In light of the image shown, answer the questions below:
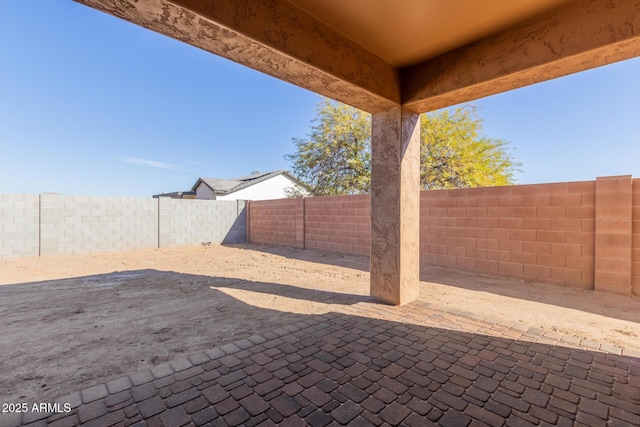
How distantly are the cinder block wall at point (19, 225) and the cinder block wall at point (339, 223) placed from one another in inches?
310

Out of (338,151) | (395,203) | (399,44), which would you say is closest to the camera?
(399,44)

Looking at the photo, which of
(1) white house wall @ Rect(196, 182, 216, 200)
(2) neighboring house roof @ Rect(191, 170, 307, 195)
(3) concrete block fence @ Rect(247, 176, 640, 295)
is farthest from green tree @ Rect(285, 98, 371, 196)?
(1) white house wall @ Rect(196, 182, 216, 200)

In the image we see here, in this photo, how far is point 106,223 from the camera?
885 centimetres

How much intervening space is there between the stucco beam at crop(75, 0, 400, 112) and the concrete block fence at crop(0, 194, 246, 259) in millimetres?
9325

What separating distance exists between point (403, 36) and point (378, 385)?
2895 mm

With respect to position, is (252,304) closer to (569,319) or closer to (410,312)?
(410,312)

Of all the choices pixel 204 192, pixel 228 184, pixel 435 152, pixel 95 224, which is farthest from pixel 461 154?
pixel 204 192

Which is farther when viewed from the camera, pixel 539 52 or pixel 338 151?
pixel 338 151

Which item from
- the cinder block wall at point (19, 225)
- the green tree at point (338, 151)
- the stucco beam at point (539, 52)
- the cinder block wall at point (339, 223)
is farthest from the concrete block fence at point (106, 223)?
the stucco beam at point (539, 52)

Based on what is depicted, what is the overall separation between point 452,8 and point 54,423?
3.71 m

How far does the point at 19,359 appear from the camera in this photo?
2.26 metres

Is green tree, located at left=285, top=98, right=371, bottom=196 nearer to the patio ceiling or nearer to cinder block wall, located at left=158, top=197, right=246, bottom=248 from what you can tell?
cinder block wall, located at left=158, top=197, right=246, bottom=248

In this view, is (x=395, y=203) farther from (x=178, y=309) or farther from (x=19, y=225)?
(x=19, y=225)

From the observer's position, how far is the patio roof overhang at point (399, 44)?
1.79 m
